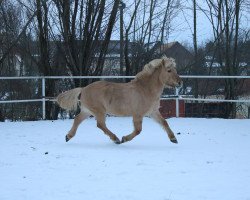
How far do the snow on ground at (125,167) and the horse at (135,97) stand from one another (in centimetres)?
Answer: 42

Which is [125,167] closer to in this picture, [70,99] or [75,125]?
[75,125]

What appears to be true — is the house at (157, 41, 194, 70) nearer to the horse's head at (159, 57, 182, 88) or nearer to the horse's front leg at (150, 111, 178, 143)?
the horse's head at (159, 57, 182, 88)

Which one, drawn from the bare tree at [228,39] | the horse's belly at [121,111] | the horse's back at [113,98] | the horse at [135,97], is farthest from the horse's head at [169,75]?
the bare tree at [228,39]

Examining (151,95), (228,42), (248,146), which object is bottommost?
(248,146)

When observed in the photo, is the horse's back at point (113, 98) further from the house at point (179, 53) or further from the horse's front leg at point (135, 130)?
the house at point (179, 53)

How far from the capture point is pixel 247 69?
Answer: 20.5 metres

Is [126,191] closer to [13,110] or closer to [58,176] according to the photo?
[58,176]

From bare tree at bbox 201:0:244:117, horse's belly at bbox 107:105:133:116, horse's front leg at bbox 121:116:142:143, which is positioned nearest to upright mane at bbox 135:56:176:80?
horse's belly at bbox 107:105:133:116

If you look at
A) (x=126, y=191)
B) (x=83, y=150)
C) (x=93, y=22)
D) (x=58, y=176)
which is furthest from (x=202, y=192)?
(x=93, y=22)

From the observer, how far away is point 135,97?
7.26 metres

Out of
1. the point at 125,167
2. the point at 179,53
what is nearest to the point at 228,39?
the point at 179,53

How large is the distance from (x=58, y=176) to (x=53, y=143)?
2.53 m

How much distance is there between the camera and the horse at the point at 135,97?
23.7 ft

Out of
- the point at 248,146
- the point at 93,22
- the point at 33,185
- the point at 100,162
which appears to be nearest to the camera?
the point at 33,185
